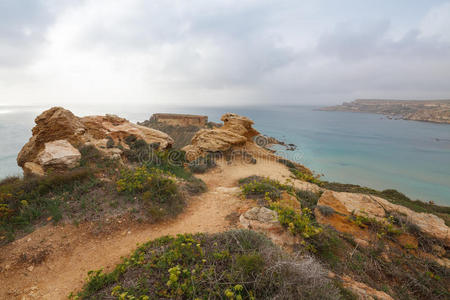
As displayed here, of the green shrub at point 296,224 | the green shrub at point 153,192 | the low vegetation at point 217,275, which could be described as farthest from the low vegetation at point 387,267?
the green shrub at point 153,192

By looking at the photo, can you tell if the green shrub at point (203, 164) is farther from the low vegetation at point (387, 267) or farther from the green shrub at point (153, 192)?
the low vegetation at point (387, 267)

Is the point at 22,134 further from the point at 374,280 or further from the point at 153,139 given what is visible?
the point at 374,280

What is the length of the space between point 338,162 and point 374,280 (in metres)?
27.8

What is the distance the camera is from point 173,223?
5.22m

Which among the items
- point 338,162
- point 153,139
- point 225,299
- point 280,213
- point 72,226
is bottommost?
point 338,162

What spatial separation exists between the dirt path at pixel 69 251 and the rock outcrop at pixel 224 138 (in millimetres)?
7394

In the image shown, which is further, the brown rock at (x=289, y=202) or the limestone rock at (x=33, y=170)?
the limestone rock at (x=33, y=170)

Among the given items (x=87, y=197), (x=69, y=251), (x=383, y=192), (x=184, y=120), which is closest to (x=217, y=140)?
(x=87, y=197)

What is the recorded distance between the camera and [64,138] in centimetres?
784

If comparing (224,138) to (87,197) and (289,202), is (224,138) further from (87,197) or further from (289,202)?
(87,197)

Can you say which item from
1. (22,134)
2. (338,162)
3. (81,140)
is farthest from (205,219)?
(22,134)

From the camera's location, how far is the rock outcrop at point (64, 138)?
634 centimetres

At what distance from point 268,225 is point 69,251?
4.71 meters

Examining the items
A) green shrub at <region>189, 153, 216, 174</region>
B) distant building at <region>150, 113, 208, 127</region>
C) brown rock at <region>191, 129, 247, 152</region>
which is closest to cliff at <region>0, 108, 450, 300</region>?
green shrub at <region>189, 153, 216, 174</region>
